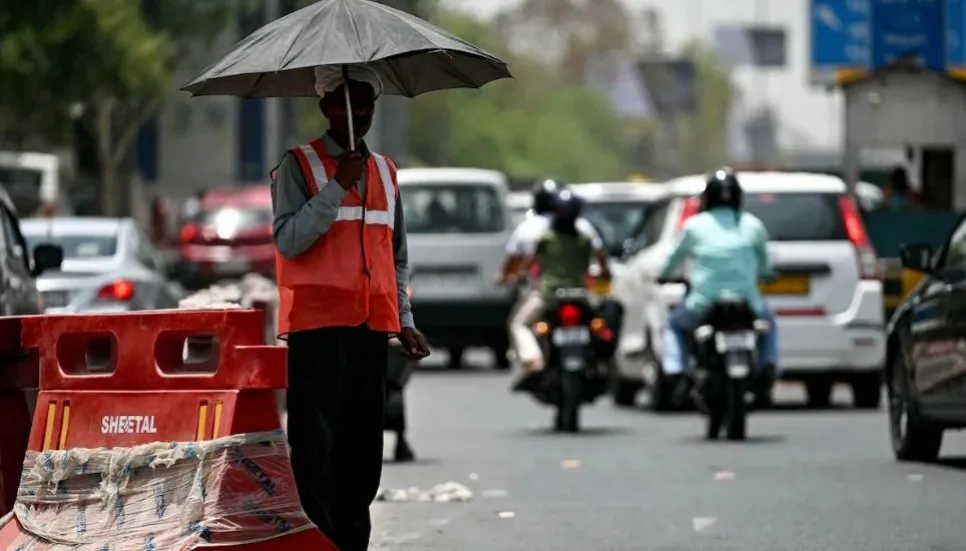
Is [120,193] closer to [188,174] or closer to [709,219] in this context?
[188,174]

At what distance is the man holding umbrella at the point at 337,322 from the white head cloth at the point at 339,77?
0.06 ft

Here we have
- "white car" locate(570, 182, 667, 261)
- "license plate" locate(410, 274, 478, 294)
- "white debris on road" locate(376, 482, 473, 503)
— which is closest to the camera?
"white debris on road" locate(376, 482, 473, 503)

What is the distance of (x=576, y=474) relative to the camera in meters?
14.0

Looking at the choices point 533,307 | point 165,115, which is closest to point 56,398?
point 533,307

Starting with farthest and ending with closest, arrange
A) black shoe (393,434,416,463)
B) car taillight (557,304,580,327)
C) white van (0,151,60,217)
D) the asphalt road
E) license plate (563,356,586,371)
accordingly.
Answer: white van (0,151,60,217), car taillight (557,304,580,327), license plate (563,356,586,371), black shoe (393,434,416,463), the asphalt road

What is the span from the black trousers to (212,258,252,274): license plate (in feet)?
90.2

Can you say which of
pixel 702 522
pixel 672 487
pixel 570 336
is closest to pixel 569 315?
pixel 570 336

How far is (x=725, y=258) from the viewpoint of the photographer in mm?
16344

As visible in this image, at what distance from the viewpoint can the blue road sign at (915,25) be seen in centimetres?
3438

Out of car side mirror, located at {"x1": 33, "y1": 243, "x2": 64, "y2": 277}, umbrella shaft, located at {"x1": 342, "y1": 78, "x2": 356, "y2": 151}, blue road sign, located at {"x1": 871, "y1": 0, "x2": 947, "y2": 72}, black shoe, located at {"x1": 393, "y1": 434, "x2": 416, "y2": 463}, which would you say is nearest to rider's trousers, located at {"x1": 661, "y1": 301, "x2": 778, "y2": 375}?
black shoe, located at {"x1": 393, "y1": 434, "x2": 416, "y2": 463}

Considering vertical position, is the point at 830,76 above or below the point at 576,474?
above

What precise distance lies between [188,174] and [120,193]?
7.68 m

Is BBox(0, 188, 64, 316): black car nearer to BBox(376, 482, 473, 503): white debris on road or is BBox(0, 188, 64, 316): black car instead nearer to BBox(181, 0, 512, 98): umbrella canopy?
BBox(376, 482, 473, 503): white debris on road

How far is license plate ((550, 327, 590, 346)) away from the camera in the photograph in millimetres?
17234
